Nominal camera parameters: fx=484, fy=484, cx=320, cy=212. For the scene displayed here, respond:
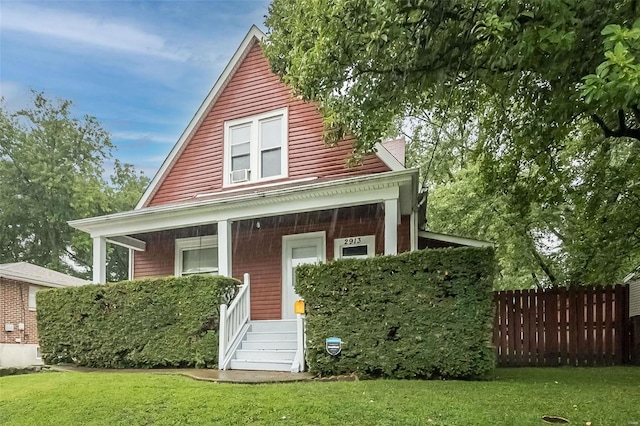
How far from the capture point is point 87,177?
81.7 feet

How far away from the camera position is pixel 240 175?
10.8 m

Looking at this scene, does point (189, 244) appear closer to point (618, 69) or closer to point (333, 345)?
point (333, 345)

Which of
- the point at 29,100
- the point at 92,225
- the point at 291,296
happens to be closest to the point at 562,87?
the point at 291,296

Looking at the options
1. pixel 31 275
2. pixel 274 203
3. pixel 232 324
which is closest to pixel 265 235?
pixel 274 203

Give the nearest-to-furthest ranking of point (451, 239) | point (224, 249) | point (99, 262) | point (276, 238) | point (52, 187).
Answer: point (224, 249) < point (451, 239) < point (99, 262) < point (276, 238) < point (52, 187)

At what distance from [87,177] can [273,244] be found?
59.4 feet

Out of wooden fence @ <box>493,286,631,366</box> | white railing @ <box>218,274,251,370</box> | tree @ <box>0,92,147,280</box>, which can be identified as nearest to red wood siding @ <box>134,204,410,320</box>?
white railing @ <box>218,274,251,370</box>

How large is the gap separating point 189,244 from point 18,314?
27.5 ft

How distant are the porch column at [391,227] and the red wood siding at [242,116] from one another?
2.23 m

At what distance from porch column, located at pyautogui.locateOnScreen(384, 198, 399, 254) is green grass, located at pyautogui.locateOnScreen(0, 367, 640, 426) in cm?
230

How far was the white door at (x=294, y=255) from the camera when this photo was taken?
10.3 meters

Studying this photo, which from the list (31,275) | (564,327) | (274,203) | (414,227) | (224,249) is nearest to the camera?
(274,203)

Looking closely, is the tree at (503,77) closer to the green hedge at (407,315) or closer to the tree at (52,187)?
the green hedge at (407,315)

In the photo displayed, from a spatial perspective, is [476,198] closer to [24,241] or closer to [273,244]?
[273,244]
